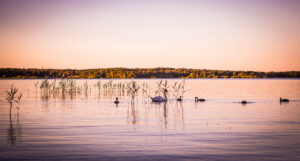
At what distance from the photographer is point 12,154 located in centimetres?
1076

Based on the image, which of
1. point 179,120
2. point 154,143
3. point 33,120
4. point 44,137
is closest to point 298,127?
point 179,120

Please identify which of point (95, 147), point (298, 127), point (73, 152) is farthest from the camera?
point (298, 127)

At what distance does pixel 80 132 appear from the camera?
1500cm

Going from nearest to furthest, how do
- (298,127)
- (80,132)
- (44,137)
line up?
(44,137) < (80,132) < (298,127)

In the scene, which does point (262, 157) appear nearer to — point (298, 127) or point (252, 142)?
point (252, 142)

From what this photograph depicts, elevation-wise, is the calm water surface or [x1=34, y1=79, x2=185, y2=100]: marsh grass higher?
[x1=34, y1=79, x2=185, y2=100]: marsh grass

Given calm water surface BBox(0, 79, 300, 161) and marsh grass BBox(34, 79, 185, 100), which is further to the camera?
marsh grass BBox(34, 79, 185, 100)

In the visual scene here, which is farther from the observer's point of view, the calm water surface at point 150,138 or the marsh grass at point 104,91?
the marsh grass at point 104,91

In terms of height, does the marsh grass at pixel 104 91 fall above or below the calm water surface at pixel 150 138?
above

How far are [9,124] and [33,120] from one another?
74.6 inches

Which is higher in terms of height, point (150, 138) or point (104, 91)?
point (104, 91)

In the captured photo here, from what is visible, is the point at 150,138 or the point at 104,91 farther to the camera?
the point at 104,91

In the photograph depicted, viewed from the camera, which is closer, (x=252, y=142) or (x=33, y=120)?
(x=252, y=142)

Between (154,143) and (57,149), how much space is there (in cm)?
418
